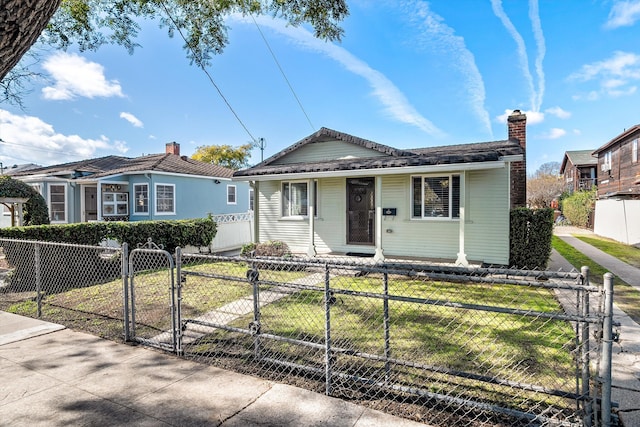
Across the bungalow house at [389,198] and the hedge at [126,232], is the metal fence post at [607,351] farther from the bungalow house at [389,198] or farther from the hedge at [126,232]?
the hedge at [126,232]

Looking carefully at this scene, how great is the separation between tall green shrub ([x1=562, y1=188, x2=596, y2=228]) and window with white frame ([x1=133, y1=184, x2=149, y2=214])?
2739 cm

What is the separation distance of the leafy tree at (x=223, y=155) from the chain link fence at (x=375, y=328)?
27.7 m

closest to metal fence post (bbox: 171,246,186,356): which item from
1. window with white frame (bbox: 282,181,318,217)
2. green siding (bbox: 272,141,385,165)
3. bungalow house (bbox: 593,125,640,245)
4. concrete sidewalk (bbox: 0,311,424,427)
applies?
concrete sidewalk (bbox: 0,311,424,427)

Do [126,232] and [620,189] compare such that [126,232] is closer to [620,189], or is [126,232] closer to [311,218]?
[311,218]

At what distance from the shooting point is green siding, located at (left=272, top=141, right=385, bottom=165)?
11702 mm

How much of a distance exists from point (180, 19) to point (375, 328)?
23.3 feet

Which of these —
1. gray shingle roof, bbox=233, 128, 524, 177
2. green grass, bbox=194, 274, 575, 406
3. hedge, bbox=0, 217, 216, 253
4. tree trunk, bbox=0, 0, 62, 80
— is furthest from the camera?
gray shingle roof, bbox=233, 128, 524, 177

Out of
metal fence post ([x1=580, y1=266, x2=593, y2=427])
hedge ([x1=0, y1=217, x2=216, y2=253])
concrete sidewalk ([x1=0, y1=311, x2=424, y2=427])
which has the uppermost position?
hedge ([x1=0, y1=217, x2=216, y2=253])

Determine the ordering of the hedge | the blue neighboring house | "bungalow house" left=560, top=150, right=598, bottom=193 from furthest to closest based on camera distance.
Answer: "bungalow house" left=560, top=150, right=598, bottom=193 → the blue neighboring house → the hedge

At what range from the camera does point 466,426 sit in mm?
2713

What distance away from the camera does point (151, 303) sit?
6598mm

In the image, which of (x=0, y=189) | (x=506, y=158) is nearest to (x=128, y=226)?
(x=0, y=189)

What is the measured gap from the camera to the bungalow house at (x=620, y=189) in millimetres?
16078

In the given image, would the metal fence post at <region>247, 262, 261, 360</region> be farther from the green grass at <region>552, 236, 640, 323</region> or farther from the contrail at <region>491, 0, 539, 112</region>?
the contrail at <region>491, 0, 539, 112</region>
